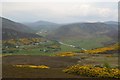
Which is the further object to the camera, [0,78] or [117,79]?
[117,79]

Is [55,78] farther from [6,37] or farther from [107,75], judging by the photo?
[6,37]

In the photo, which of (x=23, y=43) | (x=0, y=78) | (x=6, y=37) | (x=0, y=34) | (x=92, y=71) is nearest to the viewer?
(x=0, y=78)

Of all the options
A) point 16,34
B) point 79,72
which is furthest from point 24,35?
point 79,72

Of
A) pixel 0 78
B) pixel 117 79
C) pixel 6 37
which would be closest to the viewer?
pixel 0 78

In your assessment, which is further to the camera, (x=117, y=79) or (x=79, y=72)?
(x=79, y=72)

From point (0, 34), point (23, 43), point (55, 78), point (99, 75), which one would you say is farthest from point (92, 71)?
point (0, 34)

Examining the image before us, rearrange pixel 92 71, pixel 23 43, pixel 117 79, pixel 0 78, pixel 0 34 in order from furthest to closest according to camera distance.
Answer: pixel 0 34, pixel 23 43, pixel 92 71, pixel 117 79, pixel 0 78

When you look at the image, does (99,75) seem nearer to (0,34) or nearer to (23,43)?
(23,43)

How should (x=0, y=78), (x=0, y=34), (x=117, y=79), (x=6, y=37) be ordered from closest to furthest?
(x=0, y=78) → (x=117, y=79) → (x=6, y=37) → (x=0, y=34)

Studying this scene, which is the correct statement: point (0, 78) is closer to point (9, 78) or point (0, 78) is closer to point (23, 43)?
point (9, 78)

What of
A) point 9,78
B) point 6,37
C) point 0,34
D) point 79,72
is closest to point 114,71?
point 79,72
